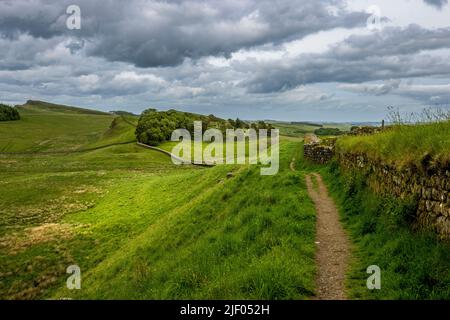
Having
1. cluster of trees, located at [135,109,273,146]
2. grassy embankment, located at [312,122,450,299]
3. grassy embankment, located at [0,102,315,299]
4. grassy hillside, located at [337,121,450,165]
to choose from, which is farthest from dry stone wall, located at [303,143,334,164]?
cluster of trees, located at [135,109,273,146]

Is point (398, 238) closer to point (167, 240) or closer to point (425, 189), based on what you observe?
point (425, 189)

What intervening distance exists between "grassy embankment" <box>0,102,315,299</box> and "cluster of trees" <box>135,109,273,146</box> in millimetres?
78226

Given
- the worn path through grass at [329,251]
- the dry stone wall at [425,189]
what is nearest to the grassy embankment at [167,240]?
the worn path through grass at [329,251]

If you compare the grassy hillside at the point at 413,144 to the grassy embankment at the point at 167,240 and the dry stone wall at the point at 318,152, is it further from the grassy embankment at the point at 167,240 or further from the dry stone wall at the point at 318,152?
the dry stone wall at the point at 318,152

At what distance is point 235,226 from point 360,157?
7.39m

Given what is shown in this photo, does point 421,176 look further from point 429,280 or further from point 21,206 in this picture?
point 21,206

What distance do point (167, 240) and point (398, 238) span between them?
13142mm

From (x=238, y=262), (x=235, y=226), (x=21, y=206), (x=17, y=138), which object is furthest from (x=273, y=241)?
(x=17, y=138)

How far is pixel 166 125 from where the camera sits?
13862cm

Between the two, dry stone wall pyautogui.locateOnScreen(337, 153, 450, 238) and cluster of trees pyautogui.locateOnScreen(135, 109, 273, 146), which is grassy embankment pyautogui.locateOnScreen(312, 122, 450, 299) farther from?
cluster of trees pyautogui.locateOnScreen(135, 109, 273, 146)

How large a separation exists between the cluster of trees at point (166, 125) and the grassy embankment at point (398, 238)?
121m

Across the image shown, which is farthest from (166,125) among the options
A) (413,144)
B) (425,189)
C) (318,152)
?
(425,189)

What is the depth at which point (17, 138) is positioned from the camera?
176 m

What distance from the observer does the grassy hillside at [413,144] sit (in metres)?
11.3
